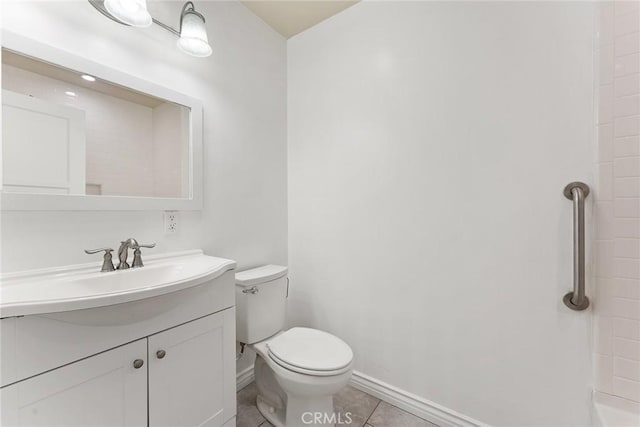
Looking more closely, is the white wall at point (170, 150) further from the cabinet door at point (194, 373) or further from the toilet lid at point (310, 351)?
the toilet lid at point (310, 351)

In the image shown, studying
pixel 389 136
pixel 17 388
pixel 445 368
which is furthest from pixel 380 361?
pixel 17 388

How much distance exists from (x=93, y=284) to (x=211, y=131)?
916 mm

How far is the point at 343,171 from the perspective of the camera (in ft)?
5.62

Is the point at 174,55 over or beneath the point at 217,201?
over

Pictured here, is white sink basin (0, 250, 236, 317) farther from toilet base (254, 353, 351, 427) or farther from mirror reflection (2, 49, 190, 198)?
toilet base (254, 353, 351, 427)

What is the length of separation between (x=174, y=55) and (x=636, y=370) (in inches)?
92.8

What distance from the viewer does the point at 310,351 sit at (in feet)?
4.23

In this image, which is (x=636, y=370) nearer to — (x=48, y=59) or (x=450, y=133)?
(x=450, y=133)

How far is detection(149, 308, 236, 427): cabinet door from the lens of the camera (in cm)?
94

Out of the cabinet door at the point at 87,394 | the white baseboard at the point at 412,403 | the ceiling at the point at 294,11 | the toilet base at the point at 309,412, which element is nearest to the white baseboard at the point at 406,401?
the white baseboard at the point at 412,403

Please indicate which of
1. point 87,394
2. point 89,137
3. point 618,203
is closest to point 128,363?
point 87,394

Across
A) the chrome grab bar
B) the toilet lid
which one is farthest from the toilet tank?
the chrome grab bar

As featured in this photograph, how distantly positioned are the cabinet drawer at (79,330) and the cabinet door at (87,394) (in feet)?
0.10

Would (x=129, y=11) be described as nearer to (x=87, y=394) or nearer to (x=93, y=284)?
(x=93, y=284)
